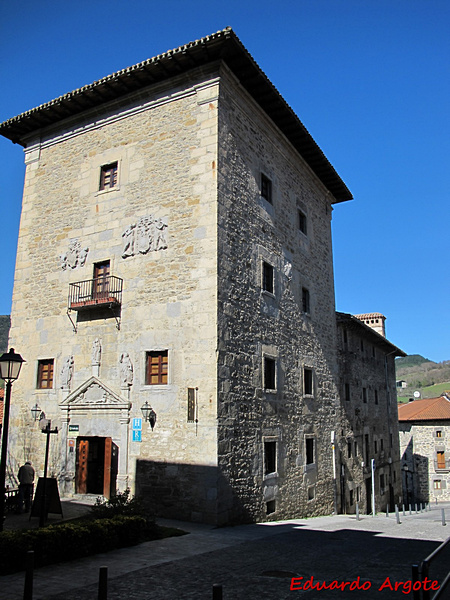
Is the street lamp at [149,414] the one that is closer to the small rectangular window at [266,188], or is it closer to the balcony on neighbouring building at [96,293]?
the balcony on neighbouring building at [96,293]

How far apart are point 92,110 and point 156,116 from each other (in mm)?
2841

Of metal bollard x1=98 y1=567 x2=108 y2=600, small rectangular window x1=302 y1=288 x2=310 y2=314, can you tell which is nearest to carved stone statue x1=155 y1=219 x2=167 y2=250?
small rectangular window x1=302 y1=288 x2=310 y2=314

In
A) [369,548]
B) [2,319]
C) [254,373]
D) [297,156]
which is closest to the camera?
[369,548]

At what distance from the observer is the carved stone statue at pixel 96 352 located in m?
15.1

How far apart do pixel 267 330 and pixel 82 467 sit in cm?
690

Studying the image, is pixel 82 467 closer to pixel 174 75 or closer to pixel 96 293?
pixel 96 293

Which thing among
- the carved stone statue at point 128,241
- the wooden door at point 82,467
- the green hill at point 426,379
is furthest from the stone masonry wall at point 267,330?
the green hill at point 426,379

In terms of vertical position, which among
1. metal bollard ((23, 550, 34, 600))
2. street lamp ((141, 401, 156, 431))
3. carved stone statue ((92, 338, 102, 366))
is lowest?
metal bollard ((23, 550, 34, 600))

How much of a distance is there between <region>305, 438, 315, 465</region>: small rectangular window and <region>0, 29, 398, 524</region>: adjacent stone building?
0.14 feet

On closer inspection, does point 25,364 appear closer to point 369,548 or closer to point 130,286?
point 130,286

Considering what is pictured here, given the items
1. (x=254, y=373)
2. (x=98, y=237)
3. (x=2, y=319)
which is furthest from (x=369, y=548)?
(x=2, y=319)

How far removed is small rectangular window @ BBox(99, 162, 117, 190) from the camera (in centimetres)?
1656

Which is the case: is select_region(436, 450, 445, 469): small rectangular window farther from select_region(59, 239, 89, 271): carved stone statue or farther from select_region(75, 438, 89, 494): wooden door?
select_region(59, 239, 89, 271): carved stone statue

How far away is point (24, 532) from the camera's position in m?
7.93
